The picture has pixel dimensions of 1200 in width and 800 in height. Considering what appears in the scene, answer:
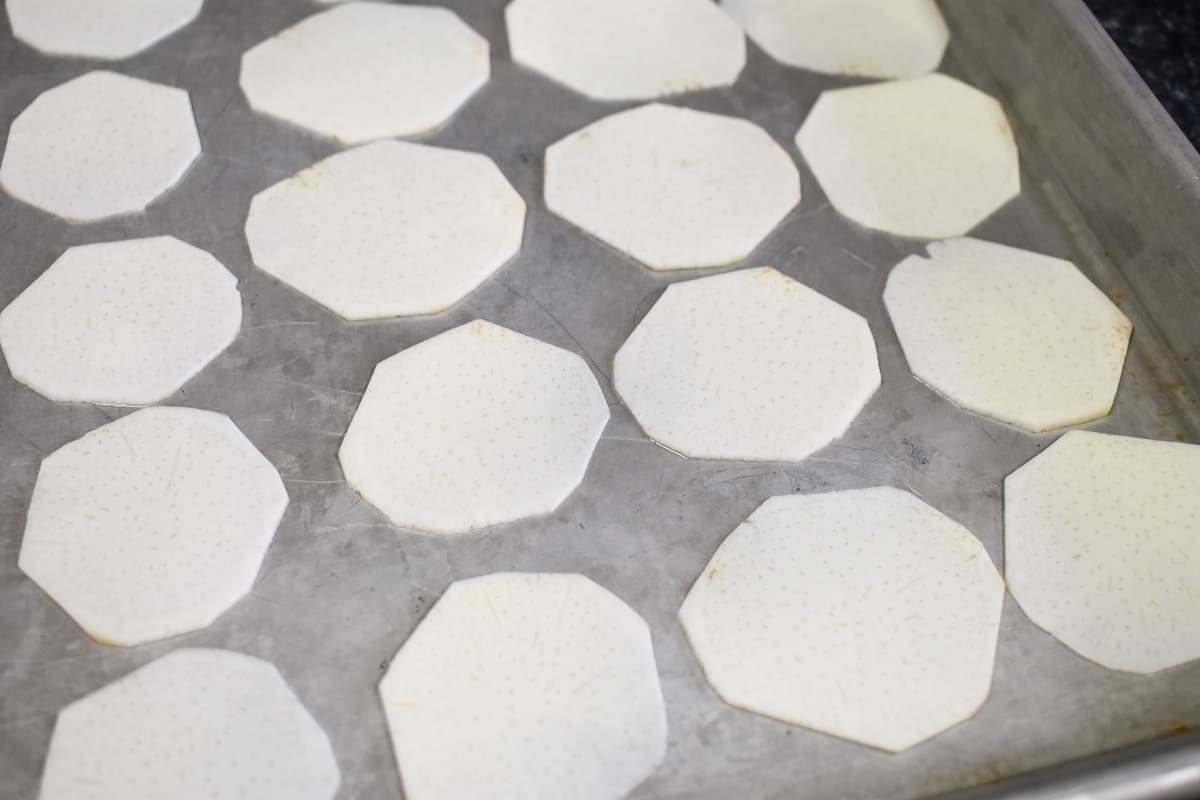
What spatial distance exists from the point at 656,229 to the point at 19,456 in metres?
0.80

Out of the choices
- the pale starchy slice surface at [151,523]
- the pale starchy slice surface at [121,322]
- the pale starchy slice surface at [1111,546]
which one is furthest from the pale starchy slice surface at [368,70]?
the pale starchy slice surface at [1111,546]

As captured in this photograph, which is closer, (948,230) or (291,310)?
(291,310)

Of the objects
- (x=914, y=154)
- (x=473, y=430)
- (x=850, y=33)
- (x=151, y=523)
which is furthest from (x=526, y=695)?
(x=850, y=33)

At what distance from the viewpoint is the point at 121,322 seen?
1260mm

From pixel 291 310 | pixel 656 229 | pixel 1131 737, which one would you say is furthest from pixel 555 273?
pixel 1131 737

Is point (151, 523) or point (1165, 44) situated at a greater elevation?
point (1165, 44)

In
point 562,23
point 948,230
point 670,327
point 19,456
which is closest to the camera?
point 19,456

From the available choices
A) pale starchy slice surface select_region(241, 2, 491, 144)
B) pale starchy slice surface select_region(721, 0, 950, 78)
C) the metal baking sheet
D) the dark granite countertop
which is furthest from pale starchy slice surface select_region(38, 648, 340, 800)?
the dark granite countertop

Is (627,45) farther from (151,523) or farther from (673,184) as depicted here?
(151,523)

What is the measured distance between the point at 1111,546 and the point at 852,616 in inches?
12.1

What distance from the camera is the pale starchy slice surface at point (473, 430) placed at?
1.14 metres

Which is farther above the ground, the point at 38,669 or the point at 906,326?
the point at 906,326

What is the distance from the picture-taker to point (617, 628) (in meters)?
1.06

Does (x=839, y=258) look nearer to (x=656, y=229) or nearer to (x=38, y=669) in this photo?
(x=656, y=229)
